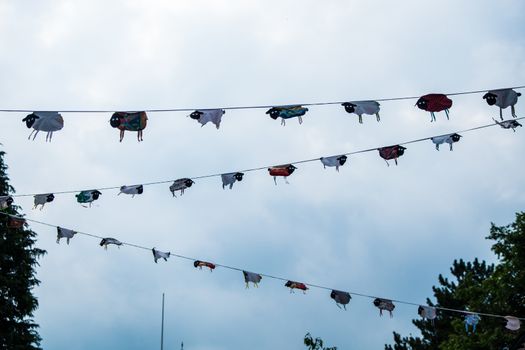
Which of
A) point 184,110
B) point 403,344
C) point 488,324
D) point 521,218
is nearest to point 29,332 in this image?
point 184,110

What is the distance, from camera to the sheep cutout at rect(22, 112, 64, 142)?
891 centimetres

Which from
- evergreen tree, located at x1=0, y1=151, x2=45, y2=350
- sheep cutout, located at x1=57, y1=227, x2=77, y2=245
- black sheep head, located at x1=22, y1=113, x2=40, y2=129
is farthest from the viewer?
evergreen tree, located at x1=0, y1=151, x2=45, y2=350

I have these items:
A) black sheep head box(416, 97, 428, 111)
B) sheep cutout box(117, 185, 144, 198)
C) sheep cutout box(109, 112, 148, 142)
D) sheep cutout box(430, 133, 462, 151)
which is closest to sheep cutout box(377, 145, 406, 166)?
sheep cutout box(430, 133, 462, 151)

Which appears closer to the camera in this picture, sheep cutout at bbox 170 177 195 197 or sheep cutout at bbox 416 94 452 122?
sheep cutout at bbox 416 94 452 122

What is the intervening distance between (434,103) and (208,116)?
11.2ft

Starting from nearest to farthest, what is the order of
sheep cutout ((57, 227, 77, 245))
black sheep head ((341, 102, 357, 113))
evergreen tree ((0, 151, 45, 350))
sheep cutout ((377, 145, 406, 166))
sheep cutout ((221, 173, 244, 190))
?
1. black sheep head ((341, 102, 357, 113))
2. sheep cutout ((377, 145, 406, 166))
3. sheep cutout ((221, 173, 244, 190))
4. sheep cutout ((57, 227, 77, 245))
5. evergreen tree ((0, 151, 45, 350))

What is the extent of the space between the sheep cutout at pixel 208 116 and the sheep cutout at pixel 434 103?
3014mm

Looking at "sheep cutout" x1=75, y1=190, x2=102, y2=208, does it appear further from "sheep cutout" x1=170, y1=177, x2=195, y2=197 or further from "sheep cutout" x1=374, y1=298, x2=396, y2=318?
"sheep cutout" x1=374, y1=298, x2=396, y2=318

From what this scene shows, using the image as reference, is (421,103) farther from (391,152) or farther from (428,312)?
(428,312)

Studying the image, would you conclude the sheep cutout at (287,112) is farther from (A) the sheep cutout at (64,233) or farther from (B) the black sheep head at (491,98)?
(A) the sheep cutout at (64,233)

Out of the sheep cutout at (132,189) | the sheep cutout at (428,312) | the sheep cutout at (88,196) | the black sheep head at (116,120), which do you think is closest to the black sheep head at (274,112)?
the black sheep head at (116,120)

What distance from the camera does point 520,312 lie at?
24609mm

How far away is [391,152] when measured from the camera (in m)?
10.5

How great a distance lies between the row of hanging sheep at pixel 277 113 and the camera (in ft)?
29.4
